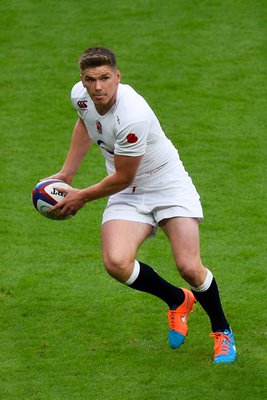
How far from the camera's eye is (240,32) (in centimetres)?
1572

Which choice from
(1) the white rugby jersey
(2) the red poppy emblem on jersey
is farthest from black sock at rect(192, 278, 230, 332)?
(2) the red poppy emblem on jersey

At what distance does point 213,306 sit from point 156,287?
0.45 meters

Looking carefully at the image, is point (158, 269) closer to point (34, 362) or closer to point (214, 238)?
point (214, 238)

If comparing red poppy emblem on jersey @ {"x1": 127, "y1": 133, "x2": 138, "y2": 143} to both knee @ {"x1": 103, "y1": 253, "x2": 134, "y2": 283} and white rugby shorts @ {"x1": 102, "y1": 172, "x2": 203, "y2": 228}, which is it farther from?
knee @ {"x1": 103, "y1": 253, "x2": 134, "y2": 283}

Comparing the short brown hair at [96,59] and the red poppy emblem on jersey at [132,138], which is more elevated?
the short brown hair at [96,59]

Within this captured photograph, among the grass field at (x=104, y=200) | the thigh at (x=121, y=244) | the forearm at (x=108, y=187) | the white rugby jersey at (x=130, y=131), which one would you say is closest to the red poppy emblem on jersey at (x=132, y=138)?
the white rugby jersey at (x=130, y=131)

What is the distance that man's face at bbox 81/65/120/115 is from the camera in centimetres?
729

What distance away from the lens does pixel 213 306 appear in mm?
7836

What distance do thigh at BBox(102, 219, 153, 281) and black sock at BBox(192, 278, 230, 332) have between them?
587 mm

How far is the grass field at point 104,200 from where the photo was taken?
295 inches

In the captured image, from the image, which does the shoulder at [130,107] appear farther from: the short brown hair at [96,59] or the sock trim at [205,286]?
the sock trim at [205,286]

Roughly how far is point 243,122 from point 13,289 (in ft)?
16.1

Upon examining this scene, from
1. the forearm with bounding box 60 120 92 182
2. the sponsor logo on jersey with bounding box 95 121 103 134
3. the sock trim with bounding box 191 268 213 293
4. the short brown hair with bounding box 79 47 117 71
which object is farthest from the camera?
the forearm with bounding box 60 120 92 182

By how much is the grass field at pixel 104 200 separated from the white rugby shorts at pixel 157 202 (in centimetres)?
100
